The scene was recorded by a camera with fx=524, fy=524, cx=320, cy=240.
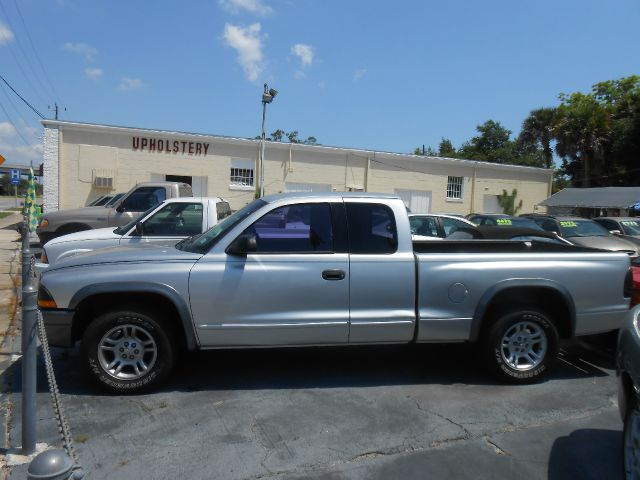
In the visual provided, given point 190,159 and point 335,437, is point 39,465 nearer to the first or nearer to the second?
point 335,437

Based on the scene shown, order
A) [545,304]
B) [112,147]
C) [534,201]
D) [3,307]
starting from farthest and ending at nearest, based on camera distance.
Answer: [534,201] < [112,147] < [3,307] < [545,304]

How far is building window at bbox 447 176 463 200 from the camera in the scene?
3061 cm

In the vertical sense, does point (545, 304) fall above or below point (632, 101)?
below

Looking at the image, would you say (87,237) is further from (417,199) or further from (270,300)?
(417,199)

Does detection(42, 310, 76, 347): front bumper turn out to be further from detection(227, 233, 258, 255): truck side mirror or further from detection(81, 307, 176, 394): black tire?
detection(227, 233, 258, 255): truck side mirror

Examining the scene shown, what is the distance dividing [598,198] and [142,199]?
87.5ft

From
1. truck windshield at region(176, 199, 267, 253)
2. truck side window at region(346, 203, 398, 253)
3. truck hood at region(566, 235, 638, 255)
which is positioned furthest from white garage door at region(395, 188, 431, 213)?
truck windshield at region(176, 199, 267, 253)

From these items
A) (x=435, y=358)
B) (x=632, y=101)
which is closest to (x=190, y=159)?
(x=435, y=358)

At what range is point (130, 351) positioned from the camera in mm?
4559

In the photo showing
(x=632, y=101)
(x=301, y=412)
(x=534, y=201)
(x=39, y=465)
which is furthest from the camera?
(x=632, y=101)

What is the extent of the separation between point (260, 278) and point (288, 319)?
44cm

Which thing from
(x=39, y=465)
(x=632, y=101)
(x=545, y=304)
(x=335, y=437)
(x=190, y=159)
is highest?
(x=632, y=101)

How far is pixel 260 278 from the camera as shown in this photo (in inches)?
179

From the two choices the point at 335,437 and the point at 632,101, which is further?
the point at 632,101
